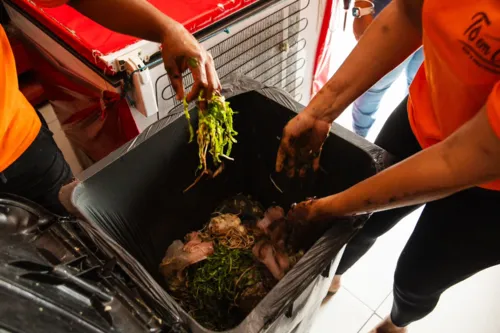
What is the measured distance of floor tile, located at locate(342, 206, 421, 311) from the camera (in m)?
1.40

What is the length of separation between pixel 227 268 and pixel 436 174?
569mm

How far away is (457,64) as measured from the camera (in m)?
0.61

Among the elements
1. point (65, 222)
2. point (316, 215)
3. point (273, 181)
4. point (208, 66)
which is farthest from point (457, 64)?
point (65, 222)

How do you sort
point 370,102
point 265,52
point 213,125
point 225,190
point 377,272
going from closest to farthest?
point 213,125
point 225,190
point 265,52
point 377,272
point 370,102

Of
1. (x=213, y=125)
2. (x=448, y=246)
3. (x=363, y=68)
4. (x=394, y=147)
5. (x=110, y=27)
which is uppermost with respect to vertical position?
(x=110, y=27)

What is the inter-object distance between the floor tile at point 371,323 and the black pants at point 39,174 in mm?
1020

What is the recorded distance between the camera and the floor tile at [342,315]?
1.33 metres

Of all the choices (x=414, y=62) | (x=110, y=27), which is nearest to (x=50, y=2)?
(x=110, y=27)

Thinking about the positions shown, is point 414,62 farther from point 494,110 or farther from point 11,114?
point 11,114

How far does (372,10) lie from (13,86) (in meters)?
1.11

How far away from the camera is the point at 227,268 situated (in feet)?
3.19

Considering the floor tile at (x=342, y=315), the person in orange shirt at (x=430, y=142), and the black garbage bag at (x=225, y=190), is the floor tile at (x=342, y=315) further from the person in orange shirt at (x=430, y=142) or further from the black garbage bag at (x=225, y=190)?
the black garbage bag at (x=225, y=190)

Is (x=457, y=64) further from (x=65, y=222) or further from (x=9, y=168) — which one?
(x=9, y=168)

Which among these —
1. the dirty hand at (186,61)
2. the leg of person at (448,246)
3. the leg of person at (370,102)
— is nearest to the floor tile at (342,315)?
the leg of person at (448,246)
